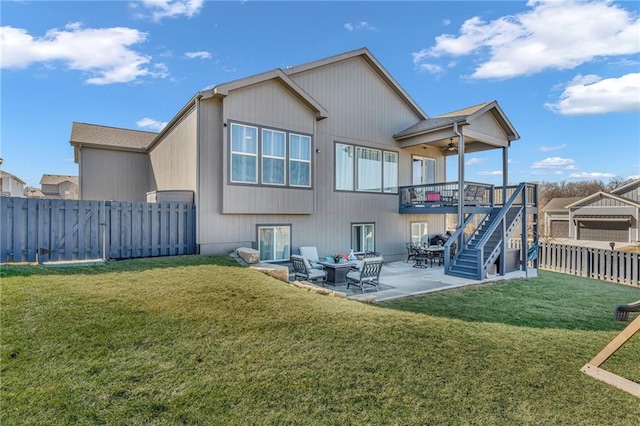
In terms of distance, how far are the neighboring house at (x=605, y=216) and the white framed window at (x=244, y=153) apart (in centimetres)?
3638

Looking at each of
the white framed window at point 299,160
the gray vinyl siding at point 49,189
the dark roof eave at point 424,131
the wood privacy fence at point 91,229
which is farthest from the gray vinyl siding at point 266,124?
the gray vinyl siding at point 49,189

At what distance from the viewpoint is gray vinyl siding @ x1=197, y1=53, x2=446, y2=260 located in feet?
32.5

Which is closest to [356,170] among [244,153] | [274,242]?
[274,242]

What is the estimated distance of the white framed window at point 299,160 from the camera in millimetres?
11297

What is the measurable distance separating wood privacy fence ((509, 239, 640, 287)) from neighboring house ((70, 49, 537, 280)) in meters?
2.92

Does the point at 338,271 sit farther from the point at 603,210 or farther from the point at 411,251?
the point at 603,210

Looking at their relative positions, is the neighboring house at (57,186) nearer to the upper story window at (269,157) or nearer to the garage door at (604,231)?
the upper story window at (269,157)

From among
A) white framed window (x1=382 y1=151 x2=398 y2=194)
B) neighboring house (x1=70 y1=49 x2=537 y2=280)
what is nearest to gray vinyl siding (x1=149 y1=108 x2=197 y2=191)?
neighboring house (x1=70 y1=49 x2=537 y2=280)

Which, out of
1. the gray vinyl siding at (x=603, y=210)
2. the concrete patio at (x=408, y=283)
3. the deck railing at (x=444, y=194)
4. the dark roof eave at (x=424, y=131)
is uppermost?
the dark roof eave at (x=424, y=131)

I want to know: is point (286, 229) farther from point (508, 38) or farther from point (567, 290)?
point (508, 38)

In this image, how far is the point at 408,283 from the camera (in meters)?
9.80

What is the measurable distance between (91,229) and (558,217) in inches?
1764

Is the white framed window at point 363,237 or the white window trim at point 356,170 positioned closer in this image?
the white window trim at point 356,170

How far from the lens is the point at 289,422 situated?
284cm
